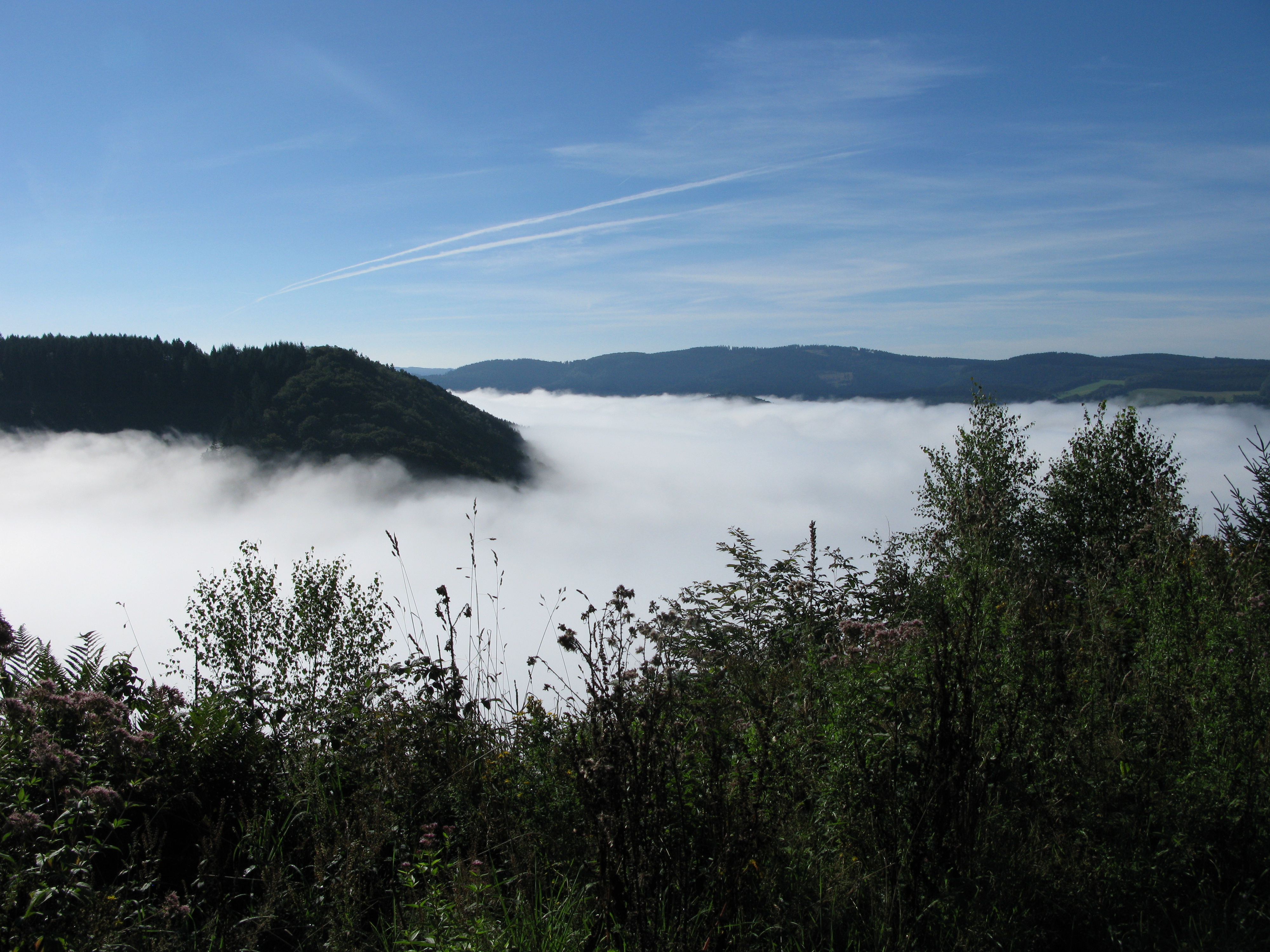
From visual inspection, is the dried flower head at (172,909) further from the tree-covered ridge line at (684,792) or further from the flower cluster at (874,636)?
the flower cluster at (874,636)

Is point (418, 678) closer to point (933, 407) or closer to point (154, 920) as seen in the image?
point (154, 920)

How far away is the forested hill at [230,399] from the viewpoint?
320 feet

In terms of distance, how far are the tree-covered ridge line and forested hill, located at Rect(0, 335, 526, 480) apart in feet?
329

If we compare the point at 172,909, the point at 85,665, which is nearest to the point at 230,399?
the point at 85,665

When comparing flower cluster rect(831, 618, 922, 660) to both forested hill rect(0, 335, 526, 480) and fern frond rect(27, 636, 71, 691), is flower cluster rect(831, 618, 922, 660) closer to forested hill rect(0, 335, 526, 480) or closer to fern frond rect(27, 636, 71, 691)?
fern frond rect(27, 636, 71, 691)

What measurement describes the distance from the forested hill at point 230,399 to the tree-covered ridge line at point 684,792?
329 ft

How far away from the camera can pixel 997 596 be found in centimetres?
334

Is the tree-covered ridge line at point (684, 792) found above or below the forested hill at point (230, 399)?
below

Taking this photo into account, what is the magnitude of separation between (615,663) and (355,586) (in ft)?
29.9

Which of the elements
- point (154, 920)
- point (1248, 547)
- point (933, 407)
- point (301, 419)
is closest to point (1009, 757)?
point (154, 920)

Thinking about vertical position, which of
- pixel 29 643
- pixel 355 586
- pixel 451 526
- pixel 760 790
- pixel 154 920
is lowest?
pixel 451 526

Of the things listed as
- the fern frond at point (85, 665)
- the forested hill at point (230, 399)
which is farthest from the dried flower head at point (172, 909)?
the forested hill at point (230, 399)

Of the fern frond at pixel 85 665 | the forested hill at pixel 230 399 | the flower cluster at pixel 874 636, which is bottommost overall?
the fern frond at pixel 85 665

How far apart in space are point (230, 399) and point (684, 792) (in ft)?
378
